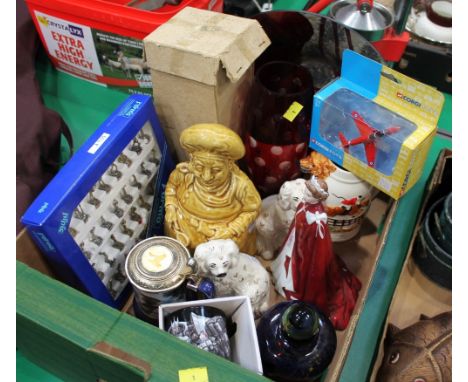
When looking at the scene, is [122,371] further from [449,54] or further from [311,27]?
[449,54]

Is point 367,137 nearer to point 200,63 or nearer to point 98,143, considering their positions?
point 200,63

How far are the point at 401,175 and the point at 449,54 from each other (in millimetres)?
741

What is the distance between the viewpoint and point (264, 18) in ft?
3.30

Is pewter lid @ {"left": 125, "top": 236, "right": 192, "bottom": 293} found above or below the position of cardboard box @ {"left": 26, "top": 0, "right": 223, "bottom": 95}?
below

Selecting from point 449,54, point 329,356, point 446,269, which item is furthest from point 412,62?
point 329,356

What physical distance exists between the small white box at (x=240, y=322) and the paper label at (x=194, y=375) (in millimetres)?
149

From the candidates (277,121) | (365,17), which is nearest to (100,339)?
(277,121)

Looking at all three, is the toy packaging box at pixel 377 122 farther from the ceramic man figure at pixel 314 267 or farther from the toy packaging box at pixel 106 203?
the toy packaging box at pixel 106 203

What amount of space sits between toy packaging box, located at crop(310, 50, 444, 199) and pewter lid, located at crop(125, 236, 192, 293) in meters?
0.37

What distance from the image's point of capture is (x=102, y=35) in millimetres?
1023

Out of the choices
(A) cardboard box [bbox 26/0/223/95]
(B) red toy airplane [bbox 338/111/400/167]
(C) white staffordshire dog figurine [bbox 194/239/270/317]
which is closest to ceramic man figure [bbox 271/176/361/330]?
(C) white staffordshire dog figurine [bbox 194/239/270/317]

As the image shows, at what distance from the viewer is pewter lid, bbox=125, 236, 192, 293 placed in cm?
75

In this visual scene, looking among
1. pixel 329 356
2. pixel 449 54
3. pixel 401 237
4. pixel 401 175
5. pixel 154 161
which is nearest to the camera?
pixel 329 356

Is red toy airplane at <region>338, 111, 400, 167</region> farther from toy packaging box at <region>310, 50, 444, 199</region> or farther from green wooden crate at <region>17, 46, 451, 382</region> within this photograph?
green wooden crate at <region>17, 46, 451, 382</region>
